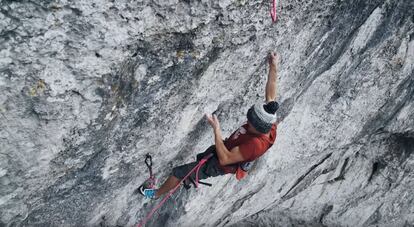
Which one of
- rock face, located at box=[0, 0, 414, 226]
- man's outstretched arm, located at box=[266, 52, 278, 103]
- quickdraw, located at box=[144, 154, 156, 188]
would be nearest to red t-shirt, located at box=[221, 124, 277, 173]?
man's outstretched arm, located at box=[266, 52, 278, 103]

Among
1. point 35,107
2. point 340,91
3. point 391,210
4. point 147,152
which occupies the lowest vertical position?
point 391,210

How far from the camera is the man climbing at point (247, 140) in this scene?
13.6 feet

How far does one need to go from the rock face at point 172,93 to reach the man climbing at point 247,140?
14.8 inches

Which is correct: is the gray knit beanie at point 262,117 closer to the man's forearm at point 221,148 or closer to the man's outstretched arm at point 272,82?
the man's forearm at point 221,148

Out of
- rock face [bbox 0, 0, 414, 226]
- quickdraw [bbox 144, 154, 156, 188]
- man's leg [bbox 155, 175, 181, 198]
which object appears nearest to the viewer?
rock face [bbox 0, 0, 414, 226]

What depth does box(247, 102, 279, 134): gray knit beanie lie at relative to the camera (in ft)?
13.5

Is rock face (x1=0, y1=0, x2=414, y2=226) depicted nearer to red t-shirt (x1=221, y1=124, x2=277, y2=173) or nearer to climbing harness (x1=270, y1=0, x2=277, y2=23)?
climbing harness (x1=270, y1=0, x2=277, y2=23)

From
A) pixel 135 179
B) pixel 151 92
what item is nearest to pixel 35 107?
pixel 151 92

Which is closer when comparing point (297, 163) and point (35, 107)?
point (35, 107)

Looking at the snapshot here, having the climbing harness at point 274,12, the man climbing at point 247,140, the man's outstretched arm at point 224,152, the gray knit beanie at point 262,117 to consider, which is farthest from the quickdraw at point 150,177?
the climbing harness at point 274,12

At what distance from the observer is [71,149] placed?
3.91 m

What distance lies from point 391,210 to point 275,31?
784cm

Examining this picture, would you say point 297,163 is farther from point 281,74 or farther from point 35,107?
point 35,107

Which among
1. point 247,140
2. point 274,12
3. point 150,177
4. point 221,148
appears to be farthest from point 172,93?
point 150,177
